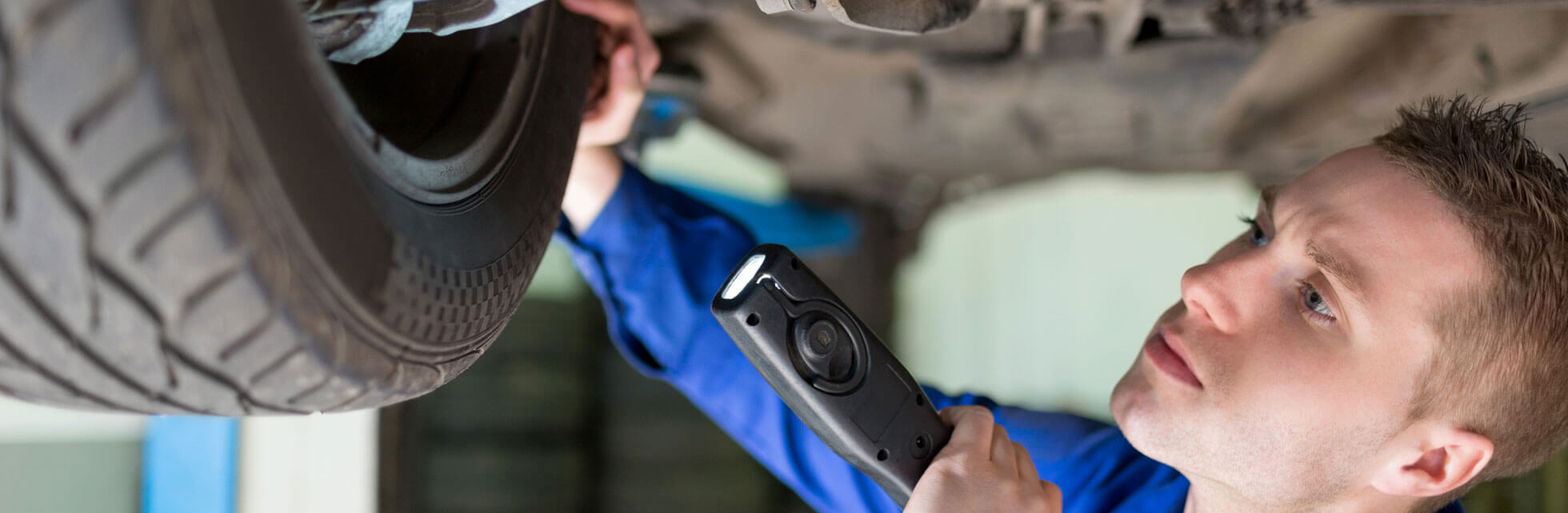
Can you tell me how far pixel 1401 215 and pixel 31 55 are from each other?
771mm

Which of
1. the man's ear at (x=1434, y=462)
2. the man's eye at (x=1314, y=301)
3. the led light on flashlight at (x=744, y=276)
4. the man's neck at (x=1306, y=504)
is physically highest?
the led light on flashlight at (x=744, y=276)

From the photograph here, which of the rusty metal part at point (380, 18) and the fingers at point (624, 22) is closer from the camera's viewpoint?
the rusty metal part at point (380, 18)

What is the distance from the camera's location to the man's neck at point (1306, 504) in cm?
77

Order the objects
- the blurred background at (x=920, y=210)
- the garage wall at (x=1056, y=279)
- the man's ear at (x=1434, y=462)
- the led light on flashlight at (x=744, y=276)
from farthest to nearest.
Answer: the garage wall at (x=1056, y=279), the blurred background at (x=920, y=210), the man's ear at (x=1434, y=462), the led light on flashlight at (x=744, y=276)

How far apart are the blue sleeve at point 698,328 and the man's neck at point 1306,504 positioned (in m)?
0.17

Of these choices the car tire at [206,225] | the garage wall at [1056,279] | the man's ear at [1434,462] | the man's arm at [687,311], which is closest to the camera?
the car tire at [206,225]

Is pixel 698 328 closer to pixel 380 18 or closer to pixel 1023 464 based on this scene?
pixel 1023 464

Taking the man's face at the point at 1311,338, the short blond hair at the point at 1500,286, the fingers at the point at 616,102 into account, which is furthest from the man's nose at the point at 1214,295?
the fingers at the point at 616,102

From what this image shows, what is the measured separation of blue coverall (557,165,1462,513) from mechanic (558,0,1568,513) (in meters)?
0.12

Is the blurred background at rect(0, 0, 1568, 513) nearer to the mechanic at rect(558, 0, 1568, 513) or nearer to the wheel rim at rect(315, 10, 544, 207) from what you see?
the mechanic at rect(558, 0, 1568, 513)

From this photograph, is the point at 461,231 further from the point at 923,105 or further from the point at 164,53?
the point at 923,105

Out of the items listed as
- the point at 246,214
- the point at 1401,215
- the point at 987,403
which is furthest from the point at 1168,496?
the point at 246,214

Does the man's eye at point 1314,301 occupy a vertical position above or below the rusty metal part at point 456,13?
below

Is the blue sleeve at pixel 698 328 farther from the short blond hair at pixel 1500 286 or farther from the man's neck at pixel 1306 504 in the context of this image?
the short blond hair at pixel 1500 286
